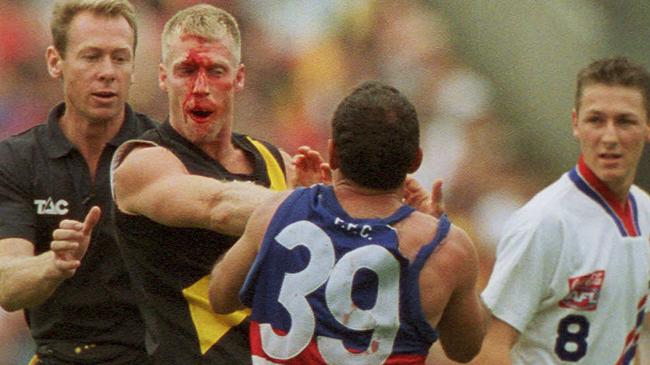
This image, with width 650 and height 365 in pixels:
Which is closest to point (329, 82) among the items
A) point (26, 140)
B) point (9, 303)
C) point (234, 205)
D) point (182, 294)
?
point (26, 140)

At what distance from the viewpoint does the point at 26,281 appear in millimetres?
5453

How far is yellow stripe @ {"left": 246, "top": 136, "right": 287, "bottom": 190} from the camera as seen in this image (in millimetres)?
5512

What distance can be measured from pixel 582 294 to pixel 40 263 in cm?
210

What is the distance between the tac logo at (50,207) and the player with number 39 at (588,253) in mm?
1714

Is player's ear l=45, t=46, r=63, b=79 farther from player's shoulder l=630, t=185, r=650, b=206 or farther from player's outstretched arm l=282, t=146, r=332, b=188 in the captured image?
player's shoulder l=630, t=185, r=650, b=206

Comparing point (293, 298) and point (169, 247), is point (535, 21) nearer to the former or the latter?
point (169, 247)

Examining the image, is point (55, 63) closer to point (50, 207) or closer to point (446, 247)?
point (50, 207)

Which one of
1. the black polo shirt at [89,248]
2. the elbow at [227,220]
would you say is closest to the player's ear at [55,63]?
the black polo shirt at [89,248]

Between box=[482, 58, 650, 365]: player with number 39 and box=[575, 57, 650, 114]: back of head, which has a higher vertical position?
box=[575, 57, 650, 114]: back of head

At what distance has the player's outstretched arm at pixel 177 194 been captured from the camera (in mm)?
4832

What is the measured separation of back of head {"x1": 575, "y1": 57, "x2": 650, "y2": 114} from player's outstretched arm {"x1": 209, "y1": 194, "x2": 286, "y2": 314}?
2.21m

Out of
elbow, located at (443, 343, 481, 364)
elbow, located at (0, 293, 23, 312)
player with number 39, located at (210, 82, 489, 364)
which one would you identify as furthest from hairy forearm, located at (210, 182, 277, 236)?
elbow, located at (0, 293, 23, 312)

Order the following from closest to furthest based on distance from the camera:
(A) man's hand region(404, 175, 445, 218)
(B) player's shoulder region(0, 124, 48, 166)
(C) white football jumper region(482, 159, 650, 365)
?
(A) man's hand region(404, 175, 445, 218) < (C) white football jumper region(482, 159, 650, 365) < (B) player's shoulder region(0, 124, 48, 166)

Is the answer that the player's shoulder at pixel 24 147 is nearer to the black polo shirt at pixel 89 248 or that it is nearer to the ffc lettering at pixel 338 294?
the black polo shirt at pixel 89 248
